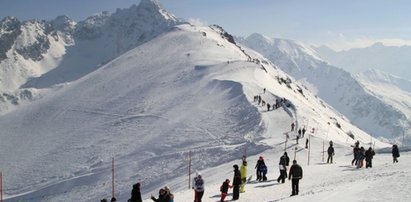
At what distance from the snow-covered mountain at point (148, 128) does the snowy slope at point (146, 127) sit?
0.59 feet

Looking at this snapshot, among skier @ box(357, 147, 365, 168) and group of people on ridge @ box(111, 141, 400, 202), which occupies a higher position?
skier @ box(357, 147, 365, 168)

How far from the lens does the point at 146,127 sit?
2451 inches

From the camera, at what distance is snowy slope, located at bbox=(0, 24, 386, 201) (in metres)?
→ 45.8

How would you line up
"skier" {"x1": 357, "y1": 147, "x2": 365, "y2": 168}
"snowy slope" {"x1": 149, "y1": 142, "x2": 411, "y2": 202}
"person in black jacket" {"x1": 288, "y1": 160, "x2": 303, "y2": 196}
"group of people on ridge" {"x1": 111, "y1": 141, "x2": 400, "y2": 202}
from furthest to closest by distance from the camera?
1. "skier" {"x1": 357, "y1": 147, "x2": 365, "y2": 168}
2. "person in black jacket" {"x1": 288, "y1": 160, "x2": 303, "y2": 196}
3. "group of people on ridge" {"x1": 111, "y1": 141, "x2": 400, "y2": 202}
4. "snowy slope" {"x1": 149, "y1": 142, "x2": 411, "y2": 202}

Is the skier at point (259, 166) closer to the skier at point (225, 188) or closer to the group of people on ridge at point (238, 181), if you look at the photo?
the group of people on ridge at point (238, 181)

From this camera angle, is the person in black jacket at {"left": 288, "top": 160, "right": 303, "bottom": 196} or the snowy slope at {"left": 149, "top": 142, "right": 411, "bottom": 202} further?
the person in black jacket at {"left": 288, "top": 160, "right": 303, "bottom": 196}

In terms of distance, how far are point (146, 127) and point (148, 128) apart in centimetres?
93

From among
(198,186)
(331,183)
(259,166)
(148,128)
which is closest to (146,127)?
(148,128)

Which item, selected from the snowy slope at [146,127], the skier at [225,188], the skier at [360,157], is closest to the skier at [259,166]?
the skier at [225,188]

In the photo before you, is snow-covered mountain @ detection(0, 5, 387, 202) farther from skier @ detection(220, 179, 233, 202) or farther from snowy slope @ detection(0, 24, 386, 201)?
skier @ detection(220, 179, 233, 202)

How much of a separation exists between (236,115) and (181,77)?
1279 inches

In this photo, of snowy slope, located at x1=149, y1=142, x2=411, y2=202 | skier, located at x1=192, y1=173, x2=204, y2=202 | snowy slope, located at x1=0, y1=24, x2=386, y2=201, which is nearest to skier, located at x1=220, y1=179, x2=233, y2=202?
snowy slope, located at x1=149, y1=142, x2=411, y2=202

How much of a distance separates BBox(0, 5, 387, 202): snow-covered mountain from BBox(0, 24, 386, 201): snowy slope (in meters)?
0.18

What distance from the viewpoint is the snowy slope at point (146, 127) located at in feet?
150
